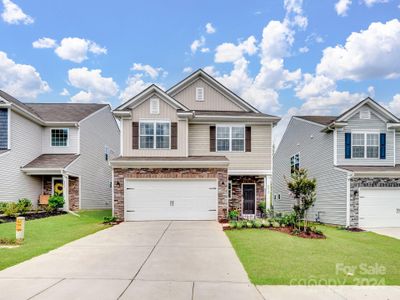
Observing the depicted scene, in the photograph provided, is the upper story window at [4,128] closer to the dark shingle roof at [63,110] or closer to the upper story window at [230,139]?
the dark shingle roof at [63,110]

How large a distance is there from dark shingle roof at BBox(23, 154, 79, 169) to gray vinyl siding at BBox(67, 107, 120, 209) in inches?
15.7

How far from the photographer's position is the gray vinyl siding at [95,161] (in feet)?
65.3

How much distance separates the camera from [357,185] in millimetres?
15062

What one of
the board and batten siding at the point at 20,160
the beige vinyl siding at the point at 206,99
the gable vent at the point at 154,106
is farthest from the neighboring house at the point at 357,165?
the board and batten siding at the point at 20,160

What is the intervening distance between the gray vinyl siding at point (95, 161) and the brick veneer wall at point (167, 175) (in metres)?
4.93

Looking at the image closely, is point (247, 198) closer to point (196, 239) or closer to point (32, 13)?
point (196, 239)

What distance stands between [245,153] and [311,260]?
1004 centimetres

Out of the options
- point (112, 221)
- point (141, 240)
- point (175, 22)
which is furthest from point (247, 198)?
point (175, 22)

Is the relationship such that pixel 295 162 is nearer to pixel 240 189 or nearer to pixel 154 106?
pixel 240 189

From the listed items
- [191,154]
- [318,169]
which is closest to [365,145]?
[318,169]

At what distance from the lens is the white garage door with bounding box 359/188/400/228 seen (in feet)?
49.4

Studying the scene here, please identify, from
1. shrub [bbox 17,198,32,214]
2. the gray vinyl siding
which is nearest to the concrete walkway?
shrub [bbox 17,198,32,214]

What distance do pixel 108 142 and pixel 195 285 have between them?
20.6 metres

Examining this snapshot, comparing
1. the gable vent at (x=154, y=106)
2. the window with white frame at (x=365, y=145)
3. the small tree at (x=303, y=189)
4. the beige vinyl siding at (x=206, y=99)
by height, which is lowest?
the small tree at (x=303, y=189)
